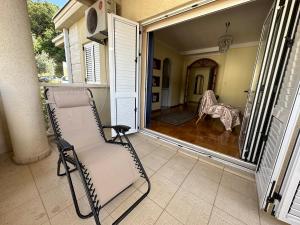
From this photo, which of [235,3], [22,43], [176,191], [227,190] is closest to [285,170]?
[227,190]

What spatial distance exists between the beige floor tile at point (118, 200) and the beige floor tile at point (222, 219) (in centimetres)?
76

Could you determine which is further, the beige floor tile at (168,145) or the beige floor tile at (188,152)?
the beige floor tile at (168,145)

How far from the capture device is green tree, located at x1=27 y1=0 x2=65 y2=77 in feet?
23.7

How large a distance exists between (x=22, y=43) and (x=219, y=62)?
6.10 metres

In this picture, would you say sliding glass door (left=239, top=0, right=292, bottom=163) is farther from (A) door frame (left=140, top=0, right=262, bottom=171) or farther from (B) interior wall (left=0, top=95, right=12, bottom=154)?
(B) interior wall (left=0, top=95, right=12, bottom=154)

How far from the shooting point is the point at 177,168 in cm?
178

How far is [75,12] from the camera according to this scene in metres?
3.36

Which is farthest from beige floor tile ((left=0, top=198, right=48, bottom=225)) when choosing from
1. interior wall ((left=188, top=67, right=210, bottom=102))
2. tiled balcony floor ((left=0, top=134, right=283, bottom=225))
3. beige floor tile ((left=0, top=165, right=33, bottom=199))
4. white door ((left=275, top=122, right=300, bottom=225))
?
interior wall ((left=188, top=67, right=210, bottom=102))

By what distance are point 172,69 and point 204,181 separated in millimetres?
5041

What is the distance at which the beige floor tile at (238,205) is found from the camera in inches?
45.0

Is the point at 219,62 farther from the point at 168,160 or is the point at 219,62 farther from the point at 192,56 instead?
the point at 168,160

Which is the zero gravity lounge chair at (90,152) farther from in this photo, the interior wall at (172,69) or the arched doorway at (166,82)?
the arched doorway at (166,82)

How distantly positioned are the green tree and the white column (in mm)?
7192

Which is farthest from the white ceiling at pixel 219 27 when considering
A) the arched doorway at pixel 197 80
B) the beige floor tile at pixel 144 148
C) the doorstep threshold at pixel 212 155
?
the beige floor tile at pixel 144 148
